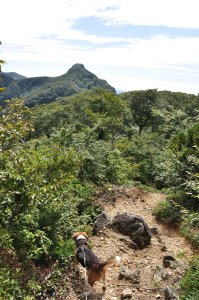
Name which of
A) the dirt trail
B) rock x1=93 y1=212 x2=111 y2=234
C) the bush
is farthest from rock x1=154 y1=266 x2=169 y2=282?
the bush

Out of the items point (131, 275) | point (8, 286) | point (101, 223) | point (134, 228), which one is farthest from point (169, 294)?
point (101, 223)

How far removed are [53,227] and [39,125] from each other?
48.5 m

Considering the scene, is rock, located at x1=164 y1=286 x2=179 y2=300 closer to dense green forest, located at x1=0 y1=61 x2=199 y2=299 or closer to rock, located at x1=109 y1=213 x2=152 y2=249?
dense green forest, located at x1=0 y1=61 x2=199 y2=299

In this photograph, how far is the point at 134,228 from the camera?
11.1 metres

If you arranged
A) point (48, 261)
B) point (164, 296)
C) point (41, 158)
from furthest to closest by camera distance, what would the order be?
point (41, 158) → point (48, 261) → point (164, 296)

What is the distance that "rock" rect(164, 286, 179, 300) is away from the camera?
7335 mm

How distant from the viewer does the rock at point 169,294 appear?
7.34 m

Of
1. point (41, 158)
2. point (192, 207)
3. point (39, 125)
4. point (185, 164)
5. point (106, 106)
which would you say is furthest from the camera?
point (39, 125)

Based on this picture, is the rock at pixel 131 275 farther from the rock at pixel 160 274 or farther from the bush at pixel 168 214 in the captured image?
the bush at pixel 168 214

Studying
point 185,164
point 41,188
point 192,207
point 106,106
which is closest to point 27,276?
point 41,188

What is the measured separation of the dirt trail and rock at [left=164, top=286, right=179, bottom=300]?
0.48 metres

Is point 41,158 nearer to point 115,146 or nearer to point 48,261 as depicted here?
point 48,261

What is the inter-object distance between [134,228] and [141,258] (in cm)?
110

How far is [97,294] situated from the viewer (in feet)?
26.6
